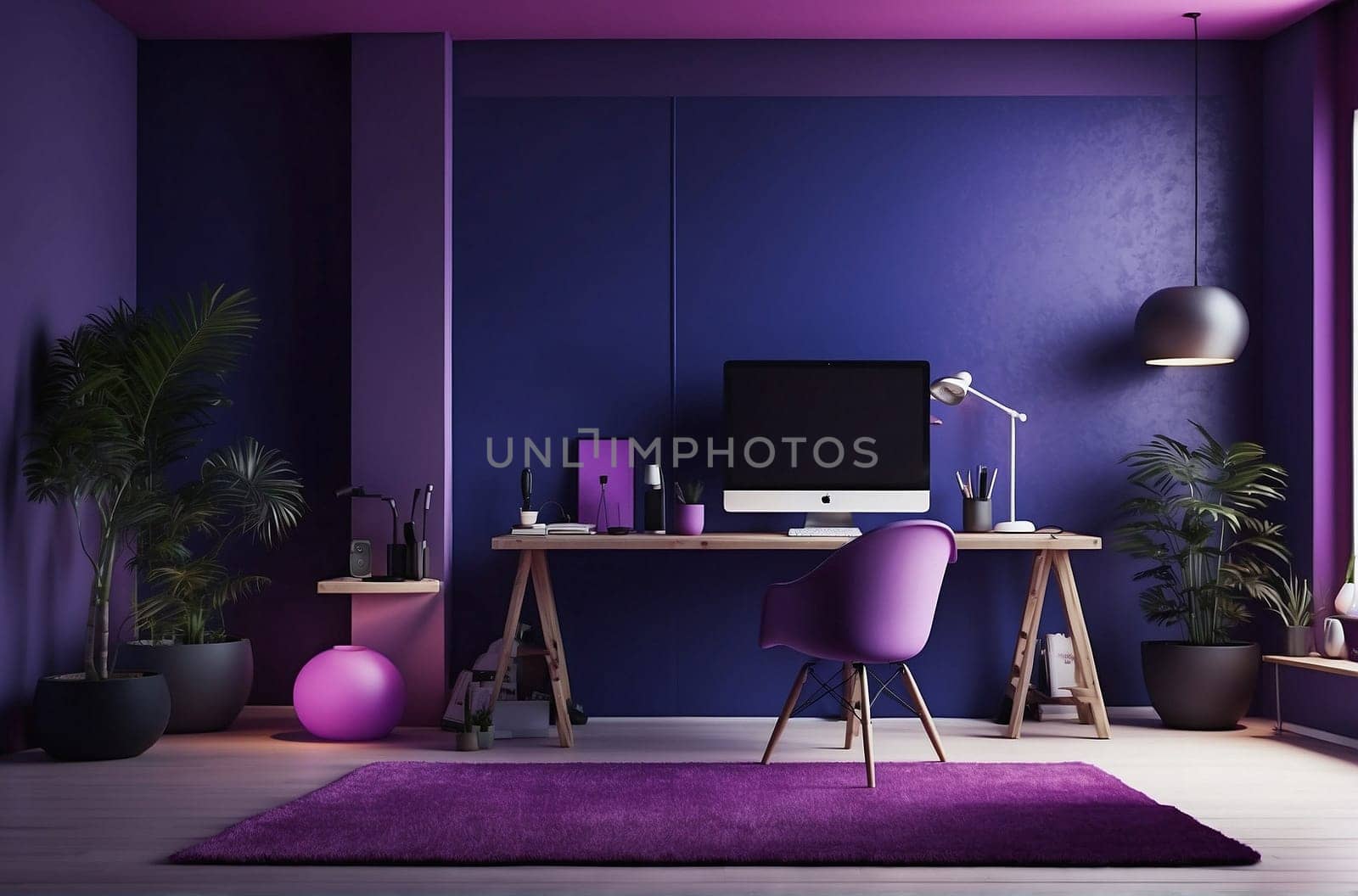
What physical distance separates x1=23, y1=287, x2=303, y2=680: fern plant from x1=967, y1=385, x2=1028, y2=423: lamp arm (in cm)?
281

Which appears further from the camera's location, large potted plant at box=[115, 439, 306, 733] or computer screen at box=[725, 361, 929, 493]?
computer screen at box=[725, 361, 929, 493]

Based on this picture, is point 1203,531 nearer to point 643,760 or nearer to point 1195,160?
point 1195,160

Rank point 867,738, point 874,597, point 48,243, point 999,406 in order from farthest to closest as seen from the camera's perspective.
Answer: point 999,406 < point 48,243 < point 874,597 < point 867,738

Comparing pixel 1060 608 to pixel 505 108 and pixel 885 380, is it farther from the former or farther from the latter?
pixel 505 108

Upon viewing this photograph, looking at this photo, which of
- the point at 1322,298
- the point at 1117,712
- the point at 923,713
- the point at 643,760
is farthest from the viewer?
the point at 1117,712

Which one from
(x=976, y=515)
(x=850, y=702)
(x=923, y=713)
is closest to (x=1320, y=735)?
(x=976, y=515)

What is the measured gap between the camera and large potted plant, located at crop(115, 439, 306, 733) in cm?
466

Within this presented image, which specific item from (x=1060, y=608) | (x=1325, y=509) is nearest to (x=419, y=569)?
(x=1060, y=608)

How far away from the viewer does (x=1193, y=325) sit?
4.79m

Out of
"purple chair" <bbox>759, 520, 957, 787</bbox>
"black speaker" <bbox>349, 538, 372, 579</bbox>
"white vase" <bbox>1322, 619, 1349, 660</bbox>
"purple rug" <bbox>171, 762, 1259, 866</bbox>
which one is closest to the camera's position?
"purple rug" <bbox>171, 762, 1259, 866</bbox>

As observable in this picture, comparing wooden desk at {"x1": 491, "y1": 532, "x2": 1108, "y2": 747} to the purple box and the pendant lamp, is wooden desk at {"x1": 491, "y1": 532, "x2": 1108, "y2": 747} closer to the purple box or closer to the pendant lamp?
the purple box

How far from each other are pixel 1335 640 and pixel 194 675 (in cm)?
437

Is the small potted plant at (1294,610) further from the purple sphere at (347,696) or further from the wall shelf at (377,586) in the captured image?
the purple sphere at (347,696)

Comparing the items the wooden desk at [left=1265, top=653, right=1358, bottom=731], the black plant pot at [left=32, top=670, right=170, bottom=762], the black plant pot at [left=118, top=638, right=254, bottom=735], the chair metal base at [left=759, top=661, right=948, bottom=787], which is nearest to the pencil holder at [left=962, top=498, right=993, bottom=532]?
the chair metal base at [left=759, top=661, right=948, bottom=787]
